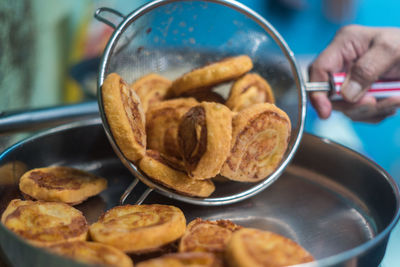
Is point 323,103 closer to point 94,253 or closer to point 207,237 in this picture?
point 207,237

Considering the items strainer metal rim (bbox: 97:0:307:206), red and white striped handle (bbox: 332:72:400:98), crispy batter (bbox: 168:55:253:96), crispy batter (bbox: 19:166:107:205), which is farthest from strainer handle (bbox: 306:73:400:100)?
crispy batter (bbox: 19:166:107:205)

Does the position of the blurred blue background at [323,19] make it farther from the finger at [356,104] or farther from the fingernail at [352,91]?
the fingernail at [352,91]

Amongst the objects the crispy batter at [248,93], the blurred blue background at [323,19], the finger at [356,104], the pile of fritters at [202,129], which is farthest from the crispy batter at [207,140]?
the blurred blue background at [323,19]

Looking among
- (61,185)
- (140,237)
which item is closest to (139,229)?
(140,237)

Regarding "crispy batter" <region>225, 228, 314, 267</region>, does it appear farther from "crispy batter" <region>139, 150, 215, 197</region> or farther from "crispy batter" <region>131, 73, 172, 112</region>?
"crispy batter" <region>131, 73, 172, 112</region>

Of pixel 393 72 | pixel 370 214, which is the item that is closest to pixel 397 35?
pixel 393 72

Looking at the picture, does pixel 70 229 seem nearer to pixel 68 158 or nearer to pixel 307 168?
pixel 68 158
